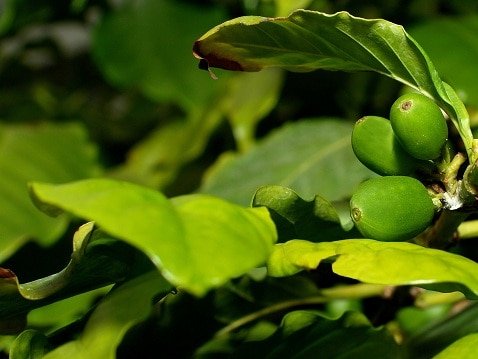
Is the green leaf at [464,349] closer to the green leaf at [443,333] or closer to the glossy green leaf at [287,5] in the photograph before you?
the green leaf at [443,333]

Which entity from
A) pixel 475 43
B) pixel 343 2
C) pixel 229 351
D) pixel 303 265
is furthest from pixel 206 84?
pixel 303 265

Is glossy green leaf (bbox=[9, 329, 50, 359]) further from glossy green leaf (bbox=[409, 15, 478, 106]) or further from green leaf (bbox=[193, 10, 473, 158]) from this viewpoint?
glossy green leaf (bbox=[409, 15, 478, 106])

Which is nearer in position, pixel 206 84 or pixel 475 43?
pixel 475 43

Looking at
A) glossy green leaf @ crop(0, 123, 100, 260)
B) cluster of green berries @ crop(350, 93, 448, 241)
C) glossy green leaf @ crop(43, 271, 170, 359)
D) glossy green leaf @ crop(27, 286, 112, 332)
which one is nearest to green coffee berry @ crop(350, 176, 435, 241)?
cluster of green berries @ crop(350, 93, 448, 241)

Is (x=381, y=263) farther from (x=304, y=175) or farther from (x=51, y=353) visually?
(x=304, y=175)

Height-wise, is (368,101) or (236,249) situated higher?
(236,249)

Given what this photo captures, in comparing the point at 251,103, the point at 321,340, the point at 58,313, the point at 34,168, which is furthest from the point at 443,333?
the point at 34,168

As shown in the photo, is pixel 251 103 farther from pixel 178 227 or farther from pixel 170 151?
pixel 178 227

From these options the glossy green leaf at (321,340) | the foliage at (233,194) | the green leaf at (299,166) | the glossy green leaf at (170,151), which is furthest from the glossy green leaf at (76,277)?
the glossy green leaf at (170,151)
